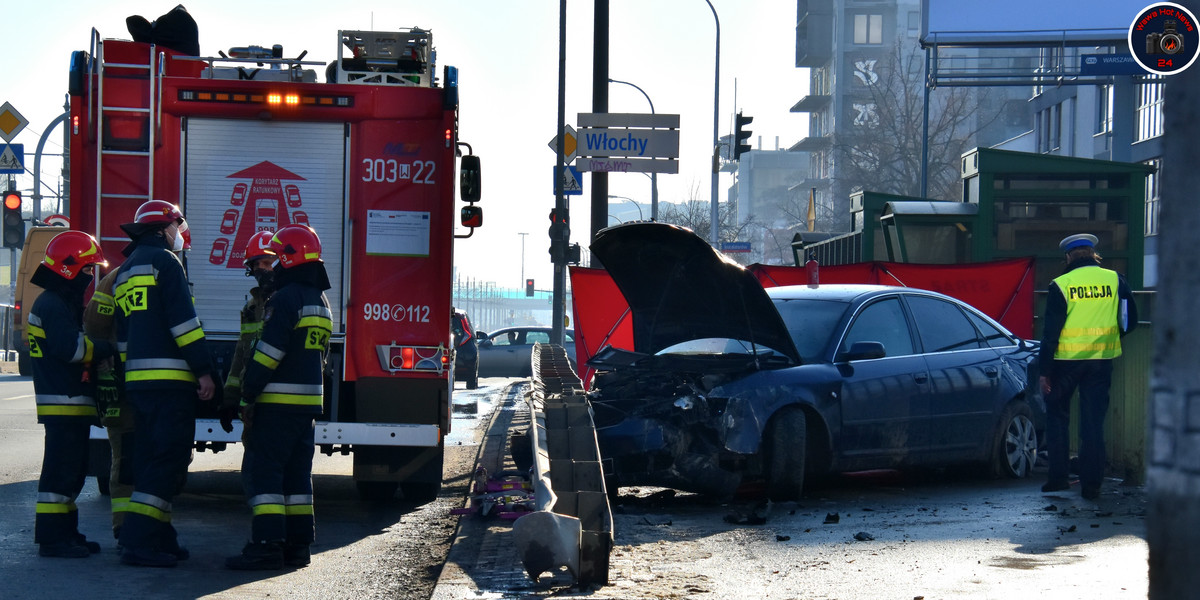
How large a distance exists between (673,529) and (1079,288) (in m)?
3.51

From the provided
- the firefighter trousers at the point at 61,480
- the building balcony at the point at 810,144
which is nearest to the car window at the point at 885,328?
the firefighter trousers at the point at 61,480

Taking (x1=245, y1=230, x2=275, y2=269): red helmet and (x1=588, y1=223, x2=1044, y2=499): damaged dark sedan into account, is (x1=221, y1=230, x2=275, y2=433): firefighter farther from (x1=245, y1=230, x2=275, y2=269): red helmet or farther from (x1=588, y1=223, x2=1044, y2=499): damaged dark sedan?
(x1=588, y1=223, x2=1044, y2=499): damaged dark sedan

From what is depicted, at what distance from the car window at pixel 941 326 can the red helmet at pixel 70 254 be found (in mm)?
5620

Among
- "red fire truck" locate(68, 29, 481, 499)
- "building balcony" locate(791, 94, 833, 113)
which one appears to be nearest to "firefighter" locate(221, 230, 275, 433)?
"red fire truck" locate(68, 29, 481, 499)

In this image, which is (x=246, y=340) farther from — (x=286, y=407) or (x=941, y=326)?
(x=941, y=326)

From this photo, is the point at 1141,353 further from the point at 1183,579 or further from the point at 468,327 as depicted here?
the point at 468,327

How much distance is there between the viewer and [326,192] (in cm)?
929

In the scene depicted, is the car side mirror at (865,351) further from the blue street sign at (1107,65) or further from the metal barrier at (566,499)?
the blue street sign at (1107,65)

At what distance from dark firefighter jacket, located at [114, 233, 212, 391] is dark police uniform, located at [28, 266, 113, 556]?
450 mm

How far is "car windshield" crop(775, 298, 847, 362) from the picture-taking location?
937 centimetres

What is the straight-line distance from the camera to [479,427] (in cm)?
1688

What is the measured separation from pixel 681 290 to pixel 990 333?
2559mm

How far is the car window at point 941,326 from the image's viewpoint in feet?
32.6

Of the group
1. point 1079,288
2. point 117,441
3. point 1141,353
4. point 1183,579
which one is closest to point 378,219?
point 117,441
